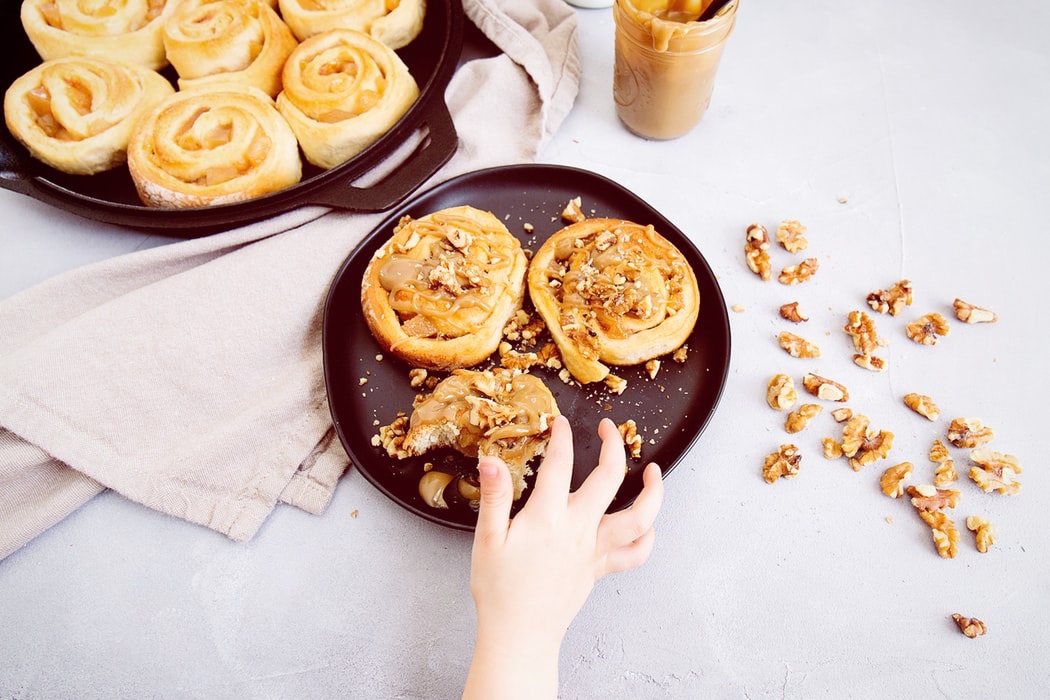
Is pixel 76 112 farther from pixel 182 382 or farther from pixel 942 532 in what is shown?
pixel 942 532

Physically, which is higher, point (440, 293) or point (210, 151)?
point (210, 151)

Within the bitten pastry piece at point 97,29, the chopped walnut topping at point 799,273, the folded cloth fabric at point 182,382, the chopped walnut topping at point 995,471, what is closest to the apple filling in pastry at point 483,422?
the folded cloth fabric at point 182,382

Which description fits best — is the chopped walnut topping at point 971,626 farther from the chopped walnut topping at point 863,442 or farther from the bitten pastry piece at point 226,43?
the bitten pastry piece at point 226,43

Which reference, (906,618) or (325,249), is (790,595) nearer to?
(906,618)

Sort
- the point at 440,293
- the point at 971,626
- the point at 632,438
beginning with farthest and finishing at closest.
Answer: the point at 440,293, the point at 632,438, the point at 971,626

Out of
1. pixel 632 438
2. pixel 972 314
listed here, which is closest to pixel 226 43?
pixel 632 438

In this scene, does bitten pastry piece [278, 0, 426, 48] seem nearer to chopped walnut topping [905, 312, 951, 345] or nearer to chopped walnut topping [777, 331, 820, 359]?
chopped walnut topping [777, 331, 820, 359]
